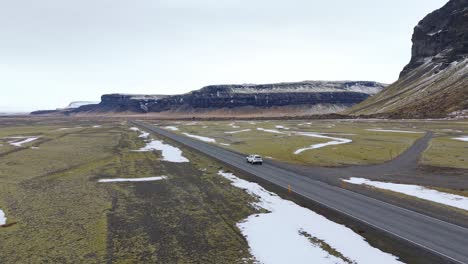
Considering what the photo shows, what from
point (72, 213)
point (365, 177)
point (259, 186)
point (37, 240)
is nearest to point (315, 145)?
point (365, 177)

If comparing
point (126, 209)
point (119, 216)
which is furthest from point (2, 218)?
point (126, 209)

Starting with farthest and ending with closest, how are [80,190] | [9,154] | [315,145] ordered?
[315,145], [9,154], [80,190]

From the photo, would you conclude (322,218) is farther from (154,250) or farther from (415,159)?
(415,159)

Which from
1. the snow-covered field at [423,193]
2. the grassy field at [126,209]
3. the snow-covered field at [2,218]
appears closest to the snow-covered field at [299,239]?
the grassy field at [126,209]

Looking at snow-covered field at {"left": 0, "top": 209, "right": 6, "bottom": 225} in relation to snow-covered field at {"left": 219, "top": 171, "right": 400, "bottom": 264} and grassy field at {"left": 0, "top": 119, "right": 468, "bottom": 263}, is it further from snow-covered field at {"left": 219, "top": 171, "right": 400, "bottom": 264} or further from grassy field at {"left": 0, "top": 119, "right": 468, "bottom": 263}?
snow-covered field at {"left": 219, "top": 171, "right": 400, "bottom": 264}

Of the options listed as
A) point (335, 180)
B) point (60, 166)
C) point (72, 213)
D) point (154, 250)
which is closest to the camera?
point (154, 250)

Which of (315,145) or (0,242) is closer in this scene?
(0,242)
